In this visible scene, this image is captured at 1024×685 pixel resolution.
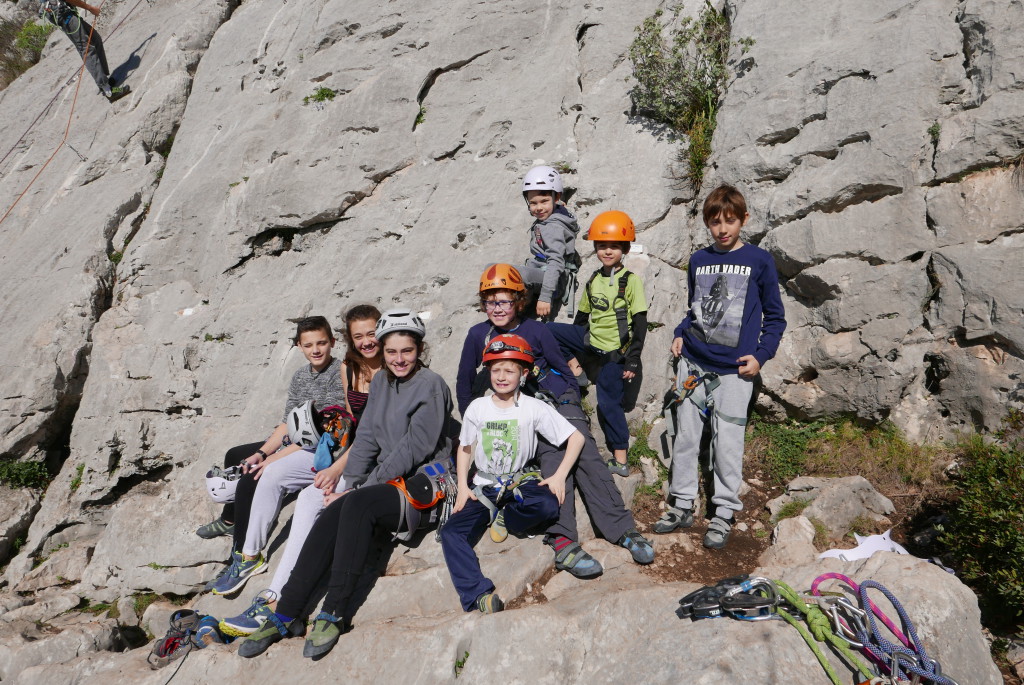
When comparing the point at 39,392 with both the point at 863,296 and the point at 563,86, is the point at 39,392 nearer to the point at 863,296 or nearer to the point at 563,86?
the point at 563,86

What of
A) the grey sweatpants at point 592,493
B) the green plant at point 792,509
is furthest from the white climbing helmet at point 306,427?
the green plant at point 792,509

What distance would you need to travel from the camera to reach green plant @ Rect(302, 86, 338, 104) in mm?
10609

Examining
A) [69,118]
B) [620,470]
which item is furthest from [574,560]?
[69,118]

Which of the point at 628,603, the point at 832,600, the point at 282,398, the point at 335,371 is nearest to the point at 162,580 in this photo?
the point at 282,398

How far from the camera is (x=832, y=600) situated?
11.5 feet

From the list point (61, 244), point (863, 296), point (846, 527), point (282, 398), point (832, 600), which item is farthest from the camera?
point (61, 244)

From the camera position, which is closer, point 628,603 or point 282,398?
point 628,603

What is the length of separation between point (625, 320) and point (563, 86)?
4935mm

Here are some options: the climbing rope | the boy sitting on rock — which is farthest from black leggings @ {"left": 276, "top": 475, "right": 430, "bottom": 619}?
the climbing rope

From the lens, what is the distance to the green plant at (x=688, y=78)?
25.6ft

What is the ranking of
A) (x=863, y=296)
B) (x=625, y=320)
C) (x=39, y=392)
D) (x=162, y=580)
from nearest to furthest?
1. (x=625, y=320)
2. (x=863, y=296)
3. (x=162, y=580)
4. (x=39, y=392)

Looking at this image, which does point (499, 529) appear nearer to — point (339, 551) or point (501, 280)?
point (339, 551)

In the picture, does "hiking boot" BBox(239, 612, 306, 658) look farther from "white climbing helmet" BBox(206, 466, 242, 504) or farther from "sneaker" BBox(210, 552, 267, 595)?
"white climbing helmet" BBox(206, 466, 242, 504)

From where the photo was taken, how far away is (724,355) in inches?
206
